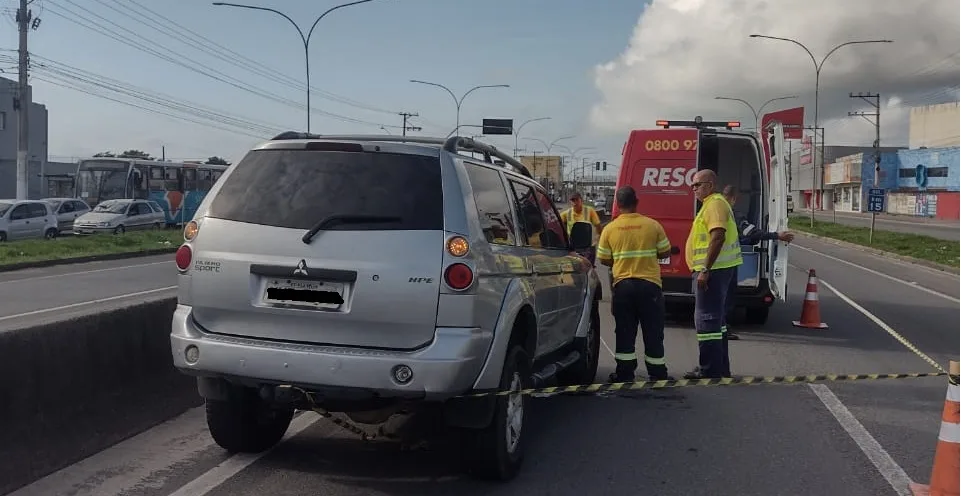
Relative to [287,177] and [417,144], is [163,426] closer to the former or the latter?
[287,177]

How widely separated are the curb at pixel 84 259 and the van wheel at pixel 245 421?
17.4 meters

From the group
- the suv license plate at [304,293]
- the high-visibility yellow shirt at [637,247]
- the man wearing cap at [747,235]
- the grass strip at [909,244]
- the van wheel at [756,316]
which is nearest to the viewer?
the suv license plate at [304,293]

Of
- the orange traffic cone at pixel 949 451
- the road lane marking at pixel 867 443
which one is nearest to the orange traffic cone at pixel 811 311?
the road lane marking at pixel 867 443

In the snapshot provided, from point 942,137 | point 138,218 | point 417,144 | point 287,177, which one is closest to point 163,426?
point 287,177

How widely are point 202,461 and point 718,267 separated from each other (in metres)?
4.67

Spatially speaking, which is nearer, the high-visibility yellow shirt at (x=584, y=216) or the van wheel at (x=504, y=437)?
the van wheel at (x=504, y=437)

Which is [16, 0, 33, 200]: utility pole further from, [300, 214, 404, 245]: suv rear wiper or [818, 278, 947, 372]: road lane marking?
[300, 214, 404, 245]: suv rear wiper

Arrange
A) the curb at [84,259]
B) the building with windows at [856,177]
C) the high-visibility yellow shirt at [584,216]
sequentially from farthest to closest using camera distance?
the building with windows at [856,177]
the curb at [84,259]
the high-visibility yellow shirt at [584,216]

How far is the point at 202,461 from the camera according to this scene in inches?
206

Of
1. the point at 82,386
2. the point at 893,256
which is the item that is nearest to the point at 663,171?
the point at 82,386

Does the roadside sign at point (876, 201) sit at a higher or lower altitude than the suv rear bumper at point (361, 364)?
higher

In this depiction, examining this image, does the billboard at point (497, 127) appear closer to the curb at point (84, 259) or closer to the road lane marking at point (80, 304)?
the curb at point (84, 259)

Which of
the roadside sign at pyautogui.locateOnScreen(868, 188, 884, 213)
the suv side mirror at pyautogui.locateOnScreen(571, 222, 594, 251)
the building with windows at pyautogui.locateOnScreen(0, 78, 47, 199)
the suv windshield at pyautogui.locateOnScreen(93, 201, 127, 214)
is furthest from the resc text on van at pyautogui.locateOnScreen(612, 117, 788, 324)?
the building with windows at pyautogui.locateOnScreen(0, 78, 47, 199)

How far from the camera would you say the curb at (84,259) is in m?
20.6
